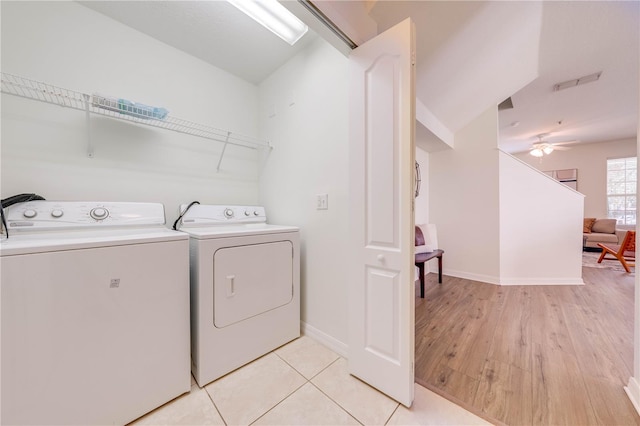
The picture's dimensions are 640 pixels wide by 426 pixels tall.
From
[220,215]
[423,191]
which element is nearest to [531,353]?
[423,191]

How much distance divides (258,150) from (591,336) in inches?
129

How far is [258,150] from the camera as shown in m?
2.26

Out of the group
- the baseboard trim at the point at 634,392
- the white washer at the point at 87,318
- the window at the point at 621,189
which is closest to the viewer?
the white washer at the point at 87,318

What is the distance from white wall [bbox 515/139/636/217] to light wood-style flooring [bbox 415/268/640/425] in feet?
15.3

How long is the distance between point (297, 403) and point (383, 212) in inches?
43.8

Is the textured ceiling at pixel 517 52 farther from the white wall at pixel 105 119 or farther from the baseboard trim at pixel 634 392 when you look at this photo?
the baseboard trim at pixel 634 392

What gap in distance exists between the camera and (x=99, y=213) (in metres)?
1.34

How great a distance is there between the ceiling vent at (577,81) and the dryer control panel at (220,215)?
13.6 ft

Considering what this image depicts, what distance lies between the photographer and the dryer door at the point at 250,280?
137 centimetres

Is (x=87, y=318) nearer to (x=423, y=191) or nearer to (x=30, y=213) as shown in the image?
(x=30, y=213)

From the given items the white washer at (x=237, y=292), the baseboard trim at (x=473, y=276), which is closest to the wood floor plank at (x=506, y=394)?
the white washer at (x=237, y=292)

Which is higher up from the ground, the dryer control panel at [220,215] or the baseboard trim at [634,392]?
the dryer control panel at [220,215]

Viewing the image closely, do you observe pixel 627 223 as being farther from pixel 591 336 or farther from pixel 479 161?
pixel 591 336

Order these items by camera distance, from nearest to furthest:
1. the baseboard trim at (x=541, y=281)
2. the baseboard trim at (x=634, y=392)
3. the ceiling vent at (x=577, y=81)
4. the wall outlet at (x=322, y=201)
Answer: the baseboard trim at (x=634, y=392), the wall outlet at (x=322, y=201), the ceiling vent at (x=577, y=81), the baseboard trim at (x=541, y=281)
